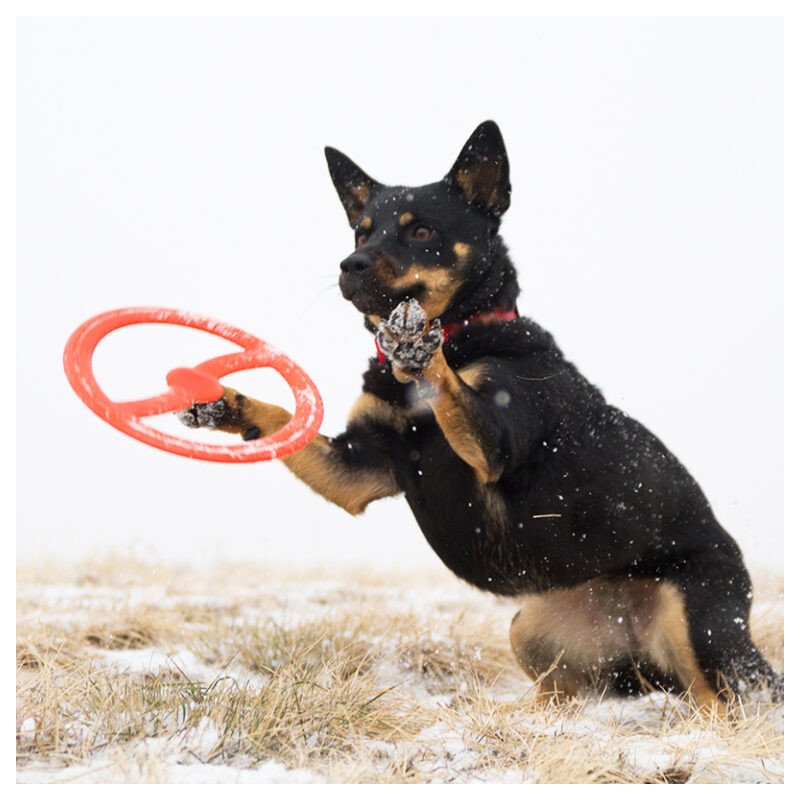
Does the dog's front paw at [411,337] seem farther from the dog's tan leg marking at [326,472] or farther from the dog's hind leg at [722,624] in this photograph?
the dog's hind leg at [722,624]

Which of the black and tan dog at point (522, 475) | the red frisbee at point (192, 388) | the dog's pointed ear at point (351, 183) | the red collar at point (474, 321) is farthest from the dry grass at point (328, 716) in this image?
the dog's pointed ear at point (351, 183)

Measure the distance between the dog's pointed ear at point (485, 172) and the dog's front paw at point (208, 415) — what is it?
128cm

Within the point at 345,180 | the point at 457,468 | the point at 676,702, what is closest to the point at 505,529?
the point at 457,468

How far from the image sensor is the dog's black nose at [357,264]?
3514 mm

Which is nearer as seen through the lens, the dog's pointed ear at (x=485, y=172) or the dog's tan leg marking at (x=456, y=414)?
the dog's tan leg marking at (x=456, y=414)

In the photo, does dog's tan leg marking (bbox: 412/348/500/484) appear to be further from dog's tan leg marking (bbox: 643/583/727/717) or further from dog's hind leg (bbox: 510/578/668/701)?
dog's tan leg marking (bbox: 643/583/727/717)

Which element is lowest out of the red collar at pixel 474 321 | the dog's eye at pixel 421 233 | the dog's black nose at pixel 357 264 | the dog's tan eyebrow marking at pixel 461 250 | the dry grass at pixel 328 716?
the dry grass at pixel 328 716

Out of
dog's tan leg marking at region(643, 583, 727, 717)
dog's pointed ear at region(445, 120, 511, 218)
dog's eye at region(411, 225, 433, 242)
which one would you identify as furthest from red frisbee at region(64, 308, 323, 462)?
dog's tan leg marking at region(643, 583, 727, 717)

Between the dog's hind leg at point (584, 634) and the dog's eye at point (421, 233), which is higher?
the dog's eye at point (421, 233)

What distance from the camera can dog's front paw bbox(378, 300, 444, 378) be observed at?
301cm

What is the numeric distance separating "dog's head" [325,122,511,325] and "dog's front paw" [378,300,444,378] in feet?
1.83

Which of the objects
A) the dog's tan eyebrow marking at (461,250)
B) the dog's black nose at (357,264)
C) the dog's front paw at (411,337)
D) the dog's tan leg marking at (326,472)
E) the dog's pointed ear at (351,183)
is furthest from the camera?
the dog's pointed ear at (351,183)

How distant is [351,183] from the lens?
4168 mm

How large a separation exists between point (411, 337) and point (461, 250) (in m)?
0.86
